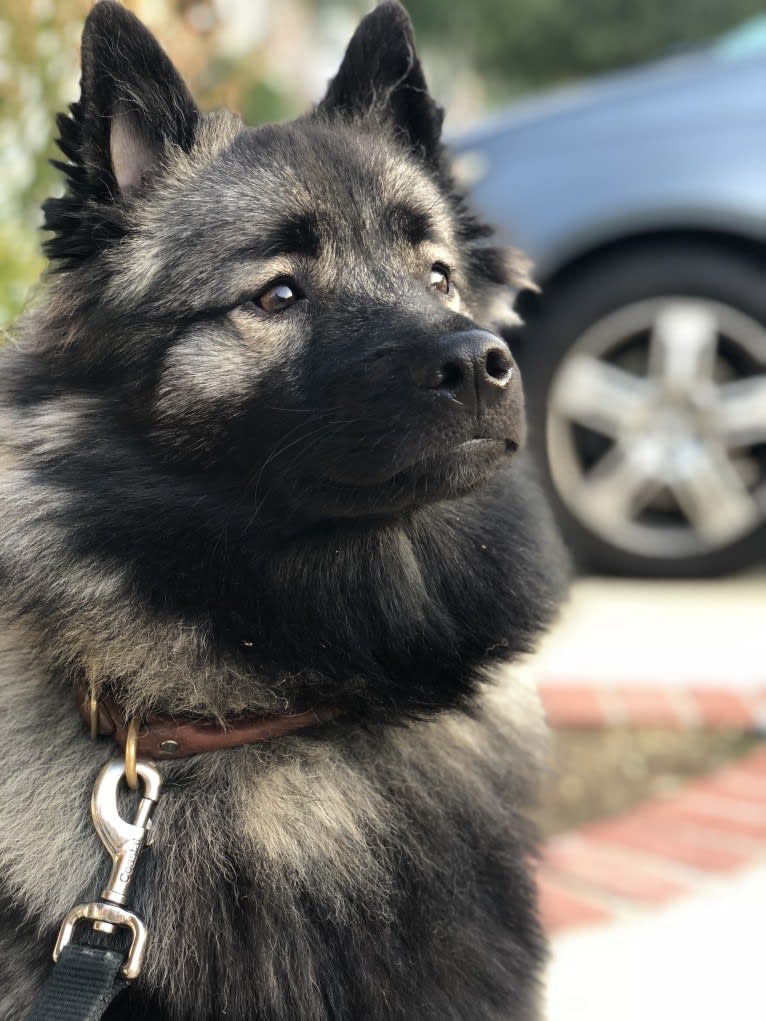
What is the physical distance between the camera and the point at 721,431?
4.76 metres

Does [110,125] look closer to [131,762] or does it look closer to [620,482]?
[131,762]

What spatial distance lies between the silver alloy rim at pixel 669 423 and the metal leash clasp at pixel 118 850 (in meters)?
3.08

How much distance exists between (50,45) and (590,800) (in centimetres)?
279

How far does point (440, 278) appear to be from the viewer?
2.53 meters

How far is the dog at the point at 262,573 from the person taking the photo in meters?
2.07

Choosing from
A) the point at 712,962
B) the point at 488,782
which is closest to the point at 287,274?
the point at 488,782

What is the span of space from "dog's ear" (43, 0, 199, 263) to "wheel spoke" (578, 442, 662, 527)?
2.82 metres

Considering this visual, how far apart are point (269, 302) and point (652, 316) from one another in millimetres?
2856

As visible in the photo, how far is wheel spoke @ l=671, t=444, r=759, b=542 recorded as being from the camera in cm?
478

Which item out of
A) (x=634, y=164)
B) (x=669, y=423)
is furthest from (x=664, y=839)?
(x=634, y=164)

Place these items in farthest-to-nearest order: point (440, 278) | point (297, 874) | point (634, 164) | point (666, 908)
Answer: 1. point (634, 164)
2. point (666, 908)
3. point (440, 278)
4. point (297, 874)

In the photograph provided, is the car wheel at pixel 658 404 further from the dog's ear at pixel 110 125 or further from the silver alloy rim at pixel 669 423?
the dog's ear at pixel 110 125

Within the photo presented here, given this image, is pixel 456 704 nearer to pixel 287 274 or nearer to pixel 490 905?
pixel 490 905

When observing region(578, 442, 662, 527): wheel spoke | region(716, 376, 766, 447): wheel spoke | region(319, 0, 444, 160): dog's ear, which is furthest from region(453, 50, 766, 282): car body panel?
region(319, 0, 444, 160): dog's ear
